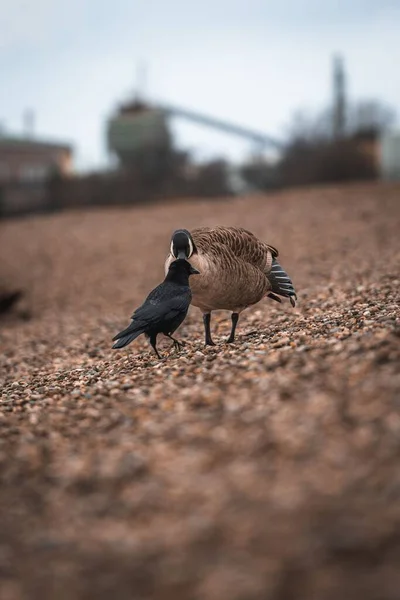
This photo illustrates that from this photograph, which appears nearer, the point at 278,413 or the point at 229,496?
the point at 229,496

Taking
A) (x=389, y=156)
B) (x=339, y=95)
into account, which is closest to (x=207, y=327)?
(x=389, y=156)

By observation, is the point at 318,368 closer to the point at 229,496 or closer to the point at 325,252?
the point at 229,496

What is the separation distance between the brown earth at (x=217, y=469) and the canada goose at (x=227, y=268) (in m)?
0.43

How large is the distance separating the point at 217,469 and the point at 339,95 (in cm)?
3726

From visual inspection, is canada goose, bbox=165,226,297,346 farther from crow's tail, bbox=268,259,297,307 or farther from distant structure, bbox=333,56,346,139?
distant structure, bbox=333,56,346,139

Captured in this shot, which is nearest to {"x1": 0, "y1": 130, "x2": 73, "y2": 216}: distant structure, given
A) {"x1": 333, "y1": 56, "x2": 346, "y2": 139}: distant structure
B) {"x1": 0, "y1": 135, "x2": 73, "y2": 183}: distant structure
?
{"x1": 0, "y1": 135, "x2": 73, "y2": 183}: distant structure

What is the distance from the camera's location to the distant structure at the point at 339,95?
36638 millimetres

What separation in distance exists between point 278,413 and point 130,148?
31638 millimetres

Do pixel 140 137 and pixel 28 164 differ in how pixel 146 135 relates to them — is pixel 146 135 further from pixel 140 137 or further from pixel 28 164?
pixel 28 164

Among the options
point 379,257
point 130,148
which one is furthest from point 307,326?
point 130,148

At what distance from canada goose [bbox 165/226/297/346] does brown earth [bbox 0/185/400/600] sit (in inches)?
16.9

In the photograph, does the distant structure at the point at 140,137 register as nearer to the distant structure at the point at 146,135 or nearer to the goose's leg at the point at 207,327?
the distant structure at the point at 146,135

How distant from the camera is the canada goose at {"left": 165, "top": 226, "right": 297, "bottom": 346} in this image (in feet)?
18.4

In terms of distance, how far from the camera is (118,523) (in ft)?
10.2
